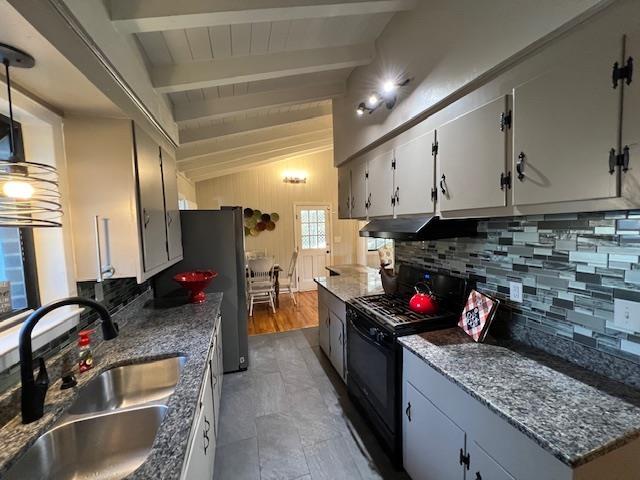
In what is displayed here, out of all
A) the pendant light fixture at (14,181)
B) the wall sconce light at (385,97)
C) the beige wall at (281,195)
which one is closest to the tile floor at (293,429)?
the pendant light fixture at (14,181)

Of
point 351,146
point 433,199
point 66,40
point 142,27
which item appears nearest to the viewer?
point 66,40

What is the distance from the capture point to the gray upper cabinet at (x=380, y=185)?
2.15 m

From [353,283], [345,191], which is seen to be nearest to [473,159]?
[345,191]

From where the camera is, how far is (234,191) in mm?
6062

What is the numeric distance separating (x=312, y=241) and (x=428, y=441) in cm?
523

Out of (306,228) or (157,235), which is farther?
(306,228)

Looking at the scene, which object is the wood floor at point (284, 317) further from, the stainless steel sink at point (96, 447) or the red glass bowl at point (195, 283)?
the stainless steel sink at point (96, 447)

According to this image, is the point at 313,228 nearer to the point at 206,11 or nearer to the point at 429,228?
the point at 429,228

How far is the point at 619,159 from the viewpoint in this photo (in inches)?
35.0

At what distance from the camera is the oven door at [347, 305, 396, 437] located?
173cm

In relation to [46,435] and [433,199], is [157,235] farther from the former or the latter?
[433,199]

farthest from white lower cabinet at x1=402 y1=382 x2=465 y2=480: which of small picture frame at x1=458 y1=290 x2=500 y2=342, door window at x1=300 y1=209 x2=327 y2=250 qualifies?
door window at x1=300 y1=209 x2=327 y2=250

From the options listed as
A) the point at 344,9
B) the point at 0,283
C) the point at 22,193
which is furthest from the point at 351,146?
the point at 0,283

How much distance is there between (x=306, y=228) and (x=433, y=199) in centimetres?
491
